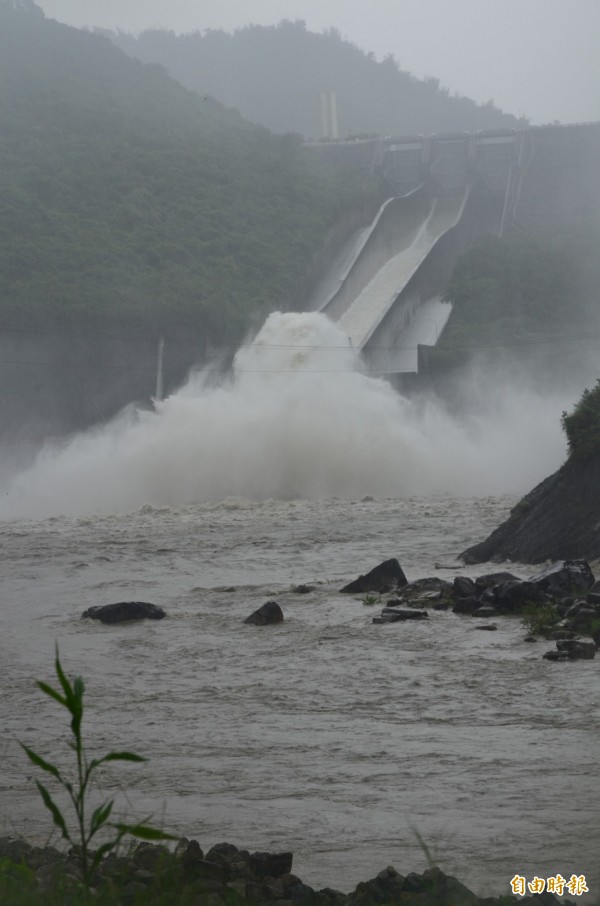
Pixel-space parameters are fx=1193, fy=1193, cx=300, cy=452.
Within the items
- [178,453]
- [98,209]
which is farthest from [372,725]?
[98,209]

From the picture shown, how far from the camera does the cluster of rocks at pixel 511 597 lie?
575 inches

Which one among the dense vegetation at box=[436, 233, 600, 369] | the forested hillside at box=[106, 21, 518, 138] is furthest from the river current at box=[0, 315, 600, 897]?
the forested hillside at box=[106, 21, 518, 138]

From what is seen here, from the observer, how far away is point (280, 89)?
188m

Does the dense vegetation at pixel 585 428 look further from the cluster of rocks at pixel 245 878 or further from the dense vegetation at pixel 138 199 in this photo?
the dense vegetation at pixel 138 199

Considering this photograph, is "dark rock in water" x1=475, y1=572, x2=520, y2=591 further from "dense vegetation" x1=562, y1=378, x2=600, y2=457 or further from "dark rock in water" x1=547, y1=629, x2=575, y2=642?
"dense vegetation" x1=562, y1=378, x2=600, y2=457

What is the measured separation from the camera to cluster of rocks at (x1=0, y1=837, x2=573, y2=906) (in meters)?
5.38

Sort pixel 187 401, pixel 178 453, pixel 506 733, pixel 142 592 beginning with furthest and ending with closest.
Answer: pixel 187 401, pixel 178 453, pixel 142 592, pixel 506 733

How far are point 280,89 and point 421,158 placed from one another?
113m

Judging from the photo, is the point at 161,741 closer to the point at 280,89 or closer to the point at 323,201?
the point at 323,201

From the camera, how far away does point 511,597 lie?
16.4m

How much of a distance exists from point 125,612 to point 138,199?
6125cm

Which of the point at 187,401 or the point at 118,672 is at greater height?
the point at 187,401

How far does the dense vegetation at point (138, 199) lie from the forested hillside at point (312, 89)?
241ft

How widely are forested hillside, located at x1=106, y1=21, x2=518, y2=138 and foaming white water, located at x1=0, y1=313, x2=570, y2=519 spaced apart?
131050 mm
